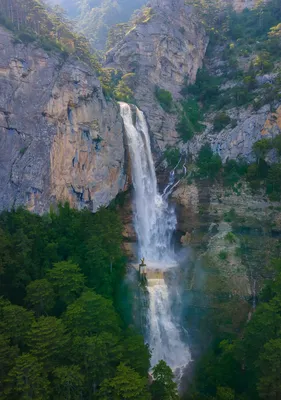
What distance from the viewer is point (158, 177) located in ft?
114

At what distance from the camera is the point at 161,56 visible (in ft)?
139

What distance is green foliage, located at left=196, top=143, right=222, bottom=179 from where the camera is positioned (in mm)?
34500

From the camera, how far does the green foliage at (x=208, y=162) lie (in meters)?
34.5

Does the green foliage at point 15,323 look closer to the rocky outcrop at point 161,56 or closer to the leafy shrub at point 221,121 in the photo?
the rocky outcrop at point 161,56

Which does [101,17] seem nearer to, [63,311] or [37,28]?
[37,28]

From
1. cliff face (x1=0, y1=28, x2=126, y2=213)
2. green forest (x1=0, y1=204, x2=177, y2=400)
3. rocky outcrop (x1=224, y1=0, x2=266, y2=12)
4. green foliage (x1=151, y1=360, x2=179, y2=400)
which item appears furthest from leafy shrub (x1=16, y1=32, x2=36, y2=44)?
rocky outcrop (x1=224, y1=0, x2=266, y2=12)

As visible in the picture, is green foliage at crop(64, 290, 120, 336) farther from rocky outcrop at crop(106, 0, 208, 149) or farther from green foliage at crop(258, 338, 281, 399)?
rocky outcrop at crop(106, 0, 208, 149)

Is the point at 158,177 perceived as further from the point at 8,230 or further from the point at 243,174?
the point at 8,230

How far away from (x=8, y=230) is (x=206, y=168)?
1898 centimetres

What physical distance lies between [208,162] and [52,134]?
15.4 metres

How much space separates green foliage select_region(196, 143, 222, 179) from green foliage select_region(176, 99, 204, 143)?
2.39m

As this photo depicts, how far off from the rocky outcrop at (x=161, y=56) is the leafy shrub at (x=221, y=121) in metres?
4.17

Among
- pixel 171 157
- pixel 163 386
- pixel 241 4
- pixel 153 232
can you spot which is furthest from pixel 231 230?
pixel 241 4

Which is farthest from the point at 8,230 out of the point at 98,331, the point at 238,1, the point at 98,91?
the point at 238,1
